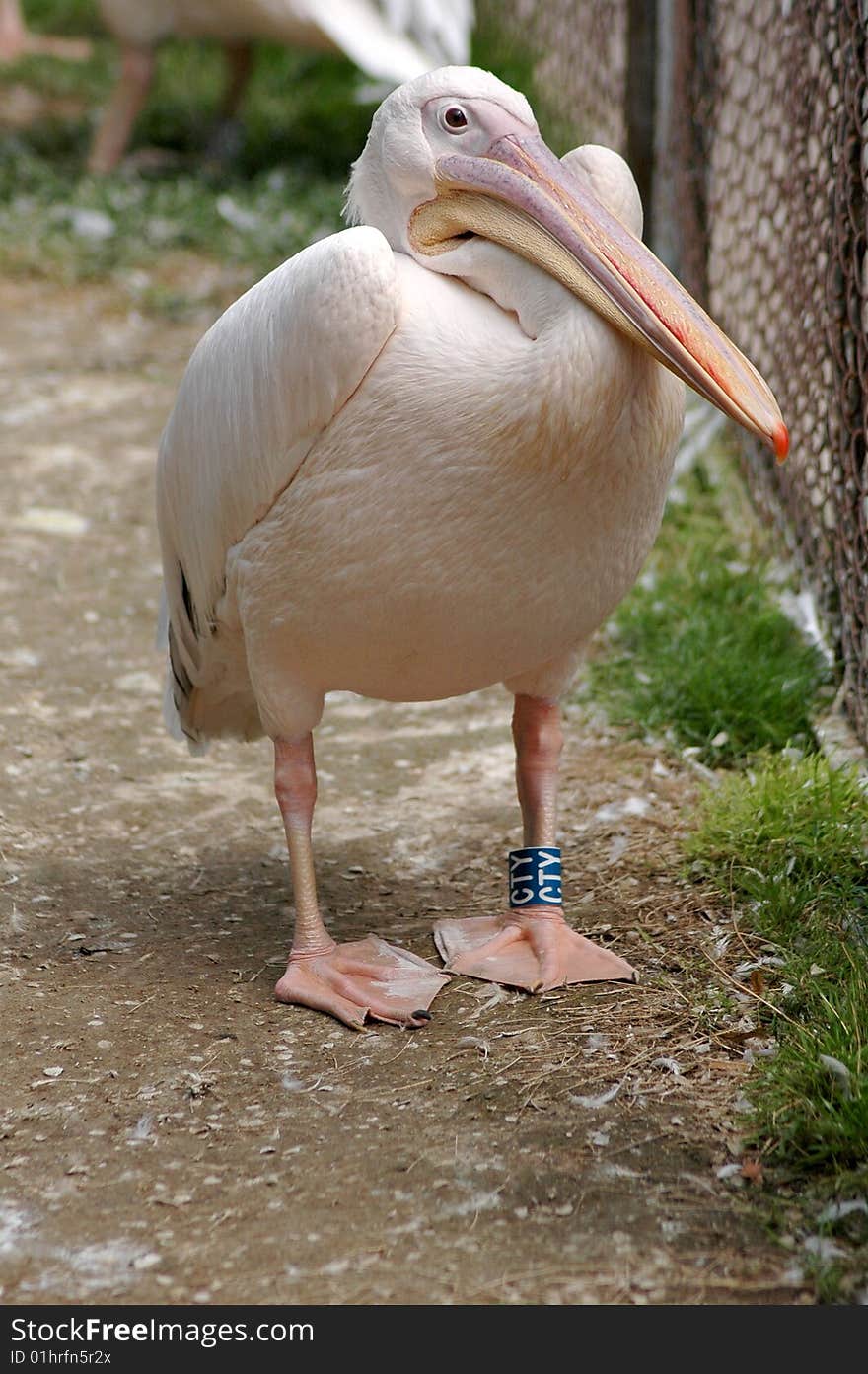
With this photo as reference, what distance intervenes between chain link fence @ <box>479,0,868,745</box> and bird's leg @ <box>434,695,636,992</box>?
897 millimetres

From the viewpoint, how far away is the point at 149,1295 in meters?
2.12

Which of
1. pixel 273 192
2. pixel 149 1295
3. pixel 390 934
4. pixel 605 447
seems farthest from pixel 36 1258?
pixel 273 192

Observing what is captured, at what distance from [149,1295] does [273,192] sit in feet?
21.4

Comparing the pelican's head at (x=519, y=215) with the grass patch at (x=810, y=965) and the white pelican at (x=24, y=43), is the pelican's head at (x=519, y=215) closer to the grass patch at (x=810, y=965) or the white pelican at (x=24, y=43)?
the grass patch at (x=810, y=965)

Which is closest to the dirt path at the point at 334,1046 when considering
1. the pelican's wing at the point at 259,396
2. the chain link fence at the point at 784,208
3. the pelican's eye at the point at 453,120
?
the pelican's wing at the point at 259,396

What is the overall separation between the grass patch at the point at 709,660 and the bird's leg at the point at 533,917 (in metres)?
0.84

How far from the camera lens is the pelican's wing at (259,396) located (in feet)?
8.05

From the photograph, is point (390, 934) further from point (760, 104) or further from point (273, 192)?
point (273, 192)

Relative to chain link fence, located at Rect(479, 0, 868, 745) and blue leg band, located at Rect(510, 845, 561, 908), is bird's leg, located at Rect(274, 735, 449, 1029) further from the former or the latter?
chain link fence, located at Rect(479, 0, 868, 745)

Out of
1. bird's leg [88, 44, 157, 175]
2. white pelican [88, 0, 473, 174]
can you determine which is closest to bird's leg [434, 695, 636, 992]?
white pelican [88, 0, 473, 174]

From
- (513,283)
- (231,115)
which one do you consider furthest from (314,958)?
(231,115)

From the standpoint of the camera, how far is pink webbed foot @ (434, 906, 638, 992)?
292 centimetres

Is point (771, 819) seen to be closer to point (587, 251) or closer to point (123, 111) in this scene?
point (587, 251)
